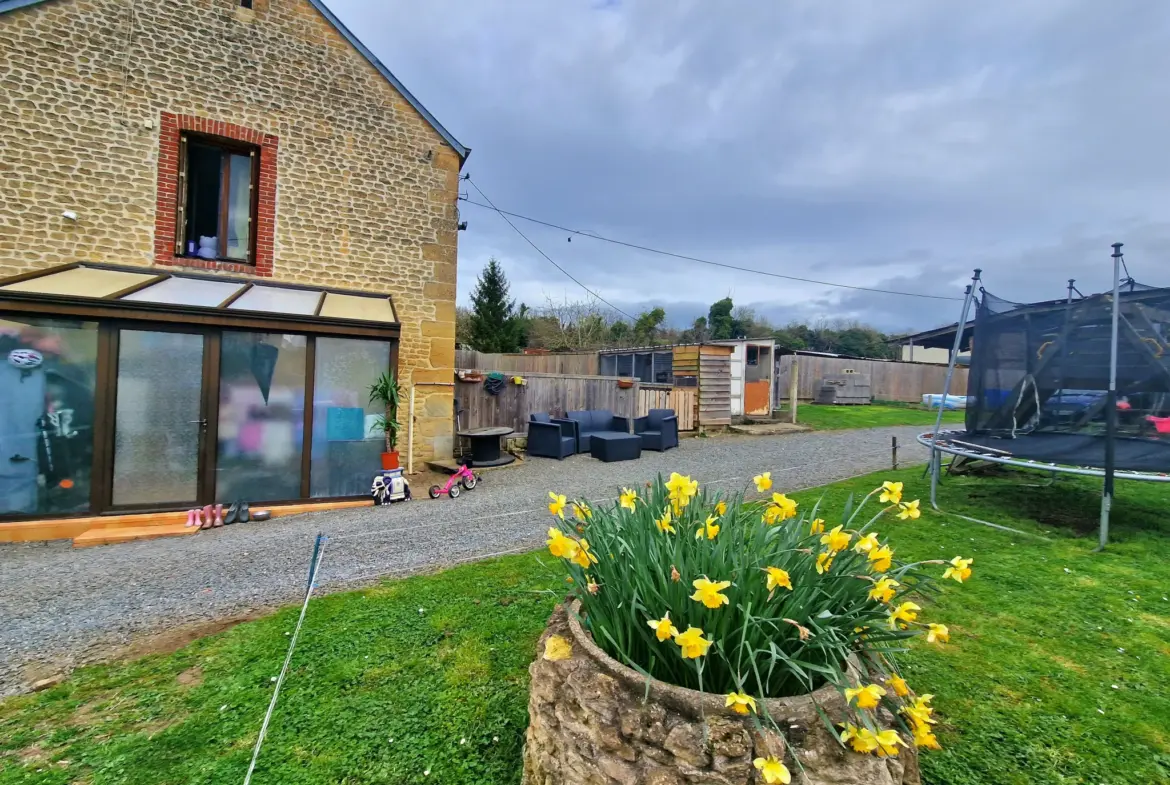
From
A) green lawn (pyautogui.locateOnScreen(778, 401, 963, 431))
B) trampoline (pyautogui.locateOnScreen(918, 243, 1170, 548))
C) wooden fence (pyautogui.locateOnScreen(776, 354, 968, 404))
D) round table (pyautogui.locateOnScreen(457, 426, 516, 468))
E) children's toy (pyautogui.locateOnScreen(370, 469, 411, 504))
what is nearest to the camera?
trampoline (pyautogui.locateOnScreen(918, 243, 1170, 548))

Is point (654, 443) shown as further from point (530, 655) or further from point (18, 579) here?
point (18, 579)

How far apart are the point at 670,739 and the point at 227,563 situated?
4.91 metres

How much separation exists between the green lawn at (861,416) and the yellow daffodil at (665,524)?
572 inches

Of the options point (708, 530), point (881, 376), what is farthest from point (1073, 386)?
point (881, 376)

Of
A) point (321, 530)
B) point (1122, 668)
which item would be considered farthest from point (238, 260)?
point (1122, 668)

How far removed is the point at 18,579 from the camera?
4.43 meters

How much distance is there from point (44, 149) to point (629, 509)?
9.75m

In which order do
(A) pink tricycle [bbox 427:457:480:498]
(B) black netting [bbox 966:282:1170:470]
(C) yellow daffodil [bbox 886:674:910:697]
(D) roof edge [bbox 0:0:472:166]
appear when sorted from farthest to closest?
(D) roof edge [bbox 0:0:472:166]
(A) pink tricycle [bbox 427:457:480:498]
(B) black netting [bbox 966:282:1170:470]
(C) yellow daffodil [bbox 886:674:910:697]

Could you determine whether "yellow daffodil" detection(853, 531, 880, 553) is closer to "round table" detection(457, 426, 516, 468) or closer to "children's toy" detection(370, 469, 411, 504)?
"children's toy" detection(370, 469, 411, 504)

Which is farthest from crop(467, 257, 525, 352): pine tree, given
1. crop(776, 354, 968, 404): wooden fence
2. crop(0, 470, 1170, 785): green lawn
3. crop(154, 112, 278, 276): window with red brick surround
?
crop(0, 470, 1170, 785): green lawn

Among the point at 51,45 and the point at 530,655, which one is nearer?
the point at 530,655

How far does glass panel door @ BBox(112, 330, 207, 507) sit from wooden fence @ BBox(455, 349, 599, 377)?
12.5 metres

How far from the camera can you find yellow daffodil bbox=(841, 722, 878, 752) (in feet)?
4.66

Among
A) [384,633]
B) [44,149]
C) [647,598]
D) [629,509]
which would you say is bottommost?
[384,633]
